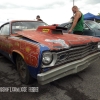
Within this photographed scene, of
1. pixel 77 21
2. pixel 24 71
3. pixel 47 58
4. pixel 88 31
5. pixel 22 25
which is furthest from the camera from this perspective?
pixel 88 31

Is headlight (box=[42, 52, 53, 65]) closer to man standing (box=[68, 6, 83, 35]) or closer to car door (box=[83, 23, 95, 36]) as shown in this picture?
man standing (box=[68, 6, 83, 35])

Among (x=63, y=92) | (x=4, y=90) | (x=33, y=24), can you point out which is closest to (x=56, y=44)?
(x=63, y=92)

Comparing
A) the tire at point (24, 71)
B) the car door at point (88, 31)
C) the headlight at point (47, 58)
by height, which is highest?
the car door at point (88, 31)

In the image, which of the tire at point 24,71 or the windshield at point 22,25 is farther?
the windshield at point 22,25

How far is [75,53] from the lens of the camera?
9.48 ft

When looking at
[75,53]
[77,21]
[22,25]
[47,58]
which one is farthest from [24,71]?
[77,21]

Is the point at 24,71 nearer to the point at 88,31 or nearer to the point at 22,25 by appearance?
the point at 22,25

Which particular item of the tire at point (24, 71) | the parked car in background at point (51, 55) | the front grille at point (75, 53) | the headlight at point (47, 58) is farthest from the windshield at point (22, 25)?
the headlight at point (47, 58)

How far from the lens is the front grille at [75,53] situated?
2.63 metres

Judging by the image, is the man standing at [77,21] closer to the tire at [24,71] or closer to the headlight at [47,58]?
the tire at [24,71]

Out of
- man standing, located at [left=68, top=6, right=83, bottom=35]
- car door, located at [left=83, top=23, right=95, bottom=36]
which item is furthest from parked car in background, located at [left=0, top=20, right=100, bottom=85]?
car door, located at [left=83, top=23, right=95, bottom=36]

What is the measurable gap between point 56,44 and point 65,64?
1.34 feet

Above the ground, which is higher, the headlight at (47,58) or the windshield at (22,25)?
the windshield at (22,25)

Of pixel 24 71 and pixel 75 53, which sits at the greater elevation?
pixel 75 53
